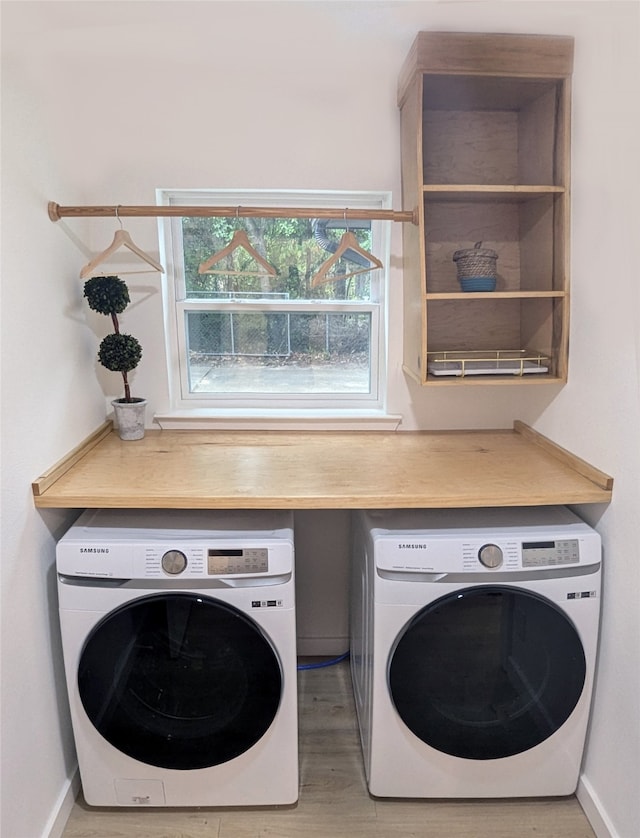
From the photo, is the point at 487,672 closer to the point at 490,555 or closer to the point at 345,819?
the point at 490,555

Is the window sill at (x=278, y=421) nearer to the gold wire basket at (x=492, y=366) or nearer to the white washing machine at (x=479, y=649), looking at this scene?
the gold wire basket at (x=492, y=366)

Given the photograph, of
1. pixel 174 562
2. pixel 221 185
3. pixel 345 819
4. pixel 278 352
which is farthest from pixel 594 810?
pixel 221 185

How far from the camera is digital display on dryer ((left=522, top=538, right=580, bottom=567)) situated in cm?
152

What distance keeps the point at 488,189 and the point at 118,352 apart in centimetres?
130

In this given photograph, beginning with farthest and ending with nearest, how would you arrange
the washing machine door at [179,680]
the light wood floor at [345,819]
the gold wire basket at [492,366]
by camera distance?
the gold wire basket at [492,366]
the light wood floor at [345,819]
the washing machine door at [179,680]

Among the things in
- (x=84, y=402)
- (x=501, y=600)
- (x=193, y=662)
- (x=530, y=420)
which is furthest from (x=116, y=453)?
(x=530, y=420)

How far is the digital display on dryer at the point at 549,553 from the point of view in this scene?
1523mm

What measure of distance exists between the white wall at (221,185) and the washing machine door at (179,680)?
174mm

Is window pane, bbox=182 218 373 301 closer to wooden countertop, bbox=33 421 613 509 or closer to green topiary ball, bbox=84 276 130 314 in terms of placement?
green topiary ball, bbox=84 276 130 314

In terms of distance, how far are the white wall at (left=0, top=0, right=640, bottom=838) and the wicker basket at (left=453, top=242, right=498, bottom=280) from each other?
0.84 feet

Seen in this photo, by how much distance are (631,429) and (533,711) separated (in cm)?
86

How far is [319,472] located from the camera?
173 centimetres

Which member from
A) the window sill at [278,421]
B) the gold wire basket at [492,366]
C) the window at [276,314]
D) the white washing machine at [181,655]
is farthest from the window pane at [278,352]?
the white washing machine at [181,655]

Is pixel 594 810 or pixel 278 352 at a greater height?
pixel 278 352
